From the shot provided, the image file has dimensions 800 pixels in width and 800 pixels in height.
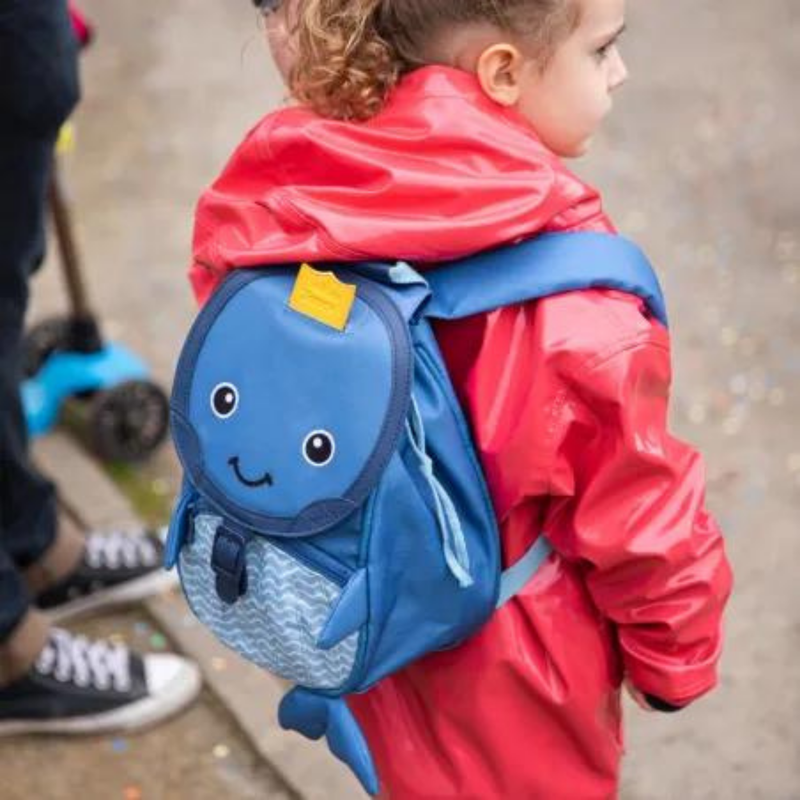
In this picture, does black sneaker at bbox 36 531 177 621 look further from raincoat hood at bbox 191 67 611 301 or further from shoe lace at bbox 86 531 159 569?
raincoat hood at bbox 191 67 611 301

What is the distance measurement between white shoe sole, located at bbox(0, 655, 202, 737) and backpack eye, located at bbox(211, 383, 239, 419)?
1264 millimetres

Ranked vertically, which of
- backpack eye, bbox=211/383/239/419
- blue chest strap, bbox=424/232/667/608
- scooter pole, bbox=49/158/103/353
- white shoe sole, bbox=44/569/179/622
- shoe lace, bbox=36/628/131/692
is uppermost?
blue chest strap, bbox=424/232/667/608

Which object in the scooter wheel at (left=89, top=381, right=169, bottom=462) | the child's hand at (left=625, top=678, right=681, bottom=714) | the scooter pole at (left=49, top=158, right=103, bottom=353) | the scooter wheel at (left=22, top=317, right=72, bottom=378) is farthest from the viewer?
the scooter wheel at (left=22, top=317, right=72, bottom=378)

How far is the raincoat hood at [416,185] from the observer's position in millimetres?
1626

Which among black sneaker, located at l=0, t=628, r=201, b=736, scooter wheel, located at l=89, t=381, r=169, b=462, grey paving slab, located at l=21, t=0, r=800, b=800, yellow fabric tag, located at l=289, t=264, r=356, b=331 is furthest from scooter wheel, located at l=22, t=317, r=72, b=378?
yellow fabric tag, located at l=289, t=264, r=356, b=331

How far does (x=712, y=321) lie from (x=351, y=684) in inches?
90.5

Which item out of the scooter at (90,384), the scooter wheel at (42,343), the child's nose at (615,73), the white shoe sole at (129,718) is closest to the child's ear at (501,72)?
the child's nose at (615,73)

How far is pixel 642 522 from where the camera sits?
1.71m

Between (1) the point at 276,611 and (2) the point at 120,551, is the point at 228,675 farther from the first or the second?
(1) the point at 276,611

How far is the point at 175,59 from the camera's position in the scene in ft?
17.0

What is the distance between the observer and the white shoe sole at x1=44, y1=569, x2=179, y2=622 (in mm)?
3131

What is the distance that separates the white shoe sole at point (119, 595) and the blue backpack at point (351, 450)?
54.1 inches

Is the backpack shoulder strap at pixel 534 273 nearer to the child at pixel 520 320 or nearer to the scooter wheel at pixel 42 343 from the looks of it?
the child at pixel 520 320

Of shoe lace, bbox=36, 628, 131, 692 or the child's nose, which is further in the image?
shoe lace, bbox=36, 628, 131, 692
